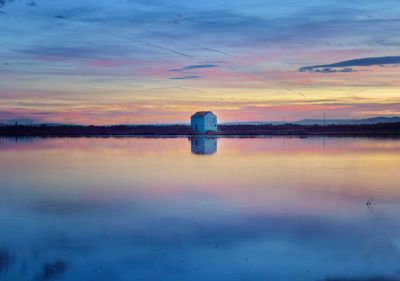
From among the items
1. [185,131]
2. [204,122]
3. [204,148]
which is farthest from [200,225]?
[185,131]

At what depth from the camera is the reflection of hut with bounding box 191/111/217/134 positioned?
254 feet

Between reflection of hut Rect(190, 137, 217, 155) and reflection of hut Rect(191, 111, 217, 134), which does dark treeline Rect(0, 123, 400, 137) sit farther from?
reflection of hut Rect(190, 137, 217, 155)

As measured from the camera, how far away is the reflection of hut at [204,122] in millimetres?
77375

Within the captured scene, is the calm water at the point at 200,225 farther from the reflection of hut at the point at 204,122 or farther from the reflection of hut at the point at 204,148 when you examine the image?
the reflection of hut at the point at 204,122

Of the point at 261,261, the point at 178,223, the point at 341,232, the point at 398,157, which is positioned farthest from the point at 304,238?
the point at 398,157

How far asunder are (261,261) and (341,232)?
3.34 meters

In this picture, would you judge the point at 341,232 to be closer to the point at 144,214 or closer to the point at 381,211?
the point at 381,211

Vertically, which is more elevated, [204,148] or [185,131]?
[185,131]

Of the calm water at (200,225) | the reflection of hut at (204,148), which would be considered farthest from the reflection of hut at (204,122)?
the calm water at (200,225)

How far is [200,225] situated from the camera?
42.4 feet

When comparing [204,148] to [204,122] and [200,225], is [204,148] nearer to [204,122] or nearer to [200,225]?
[200,225]

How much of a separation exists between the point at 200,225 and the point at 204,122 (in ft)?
214

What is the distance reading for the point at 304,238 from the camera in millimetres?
11555

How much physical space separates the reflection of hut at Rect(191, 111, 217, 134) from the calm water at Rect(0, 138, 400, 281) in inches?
2059
